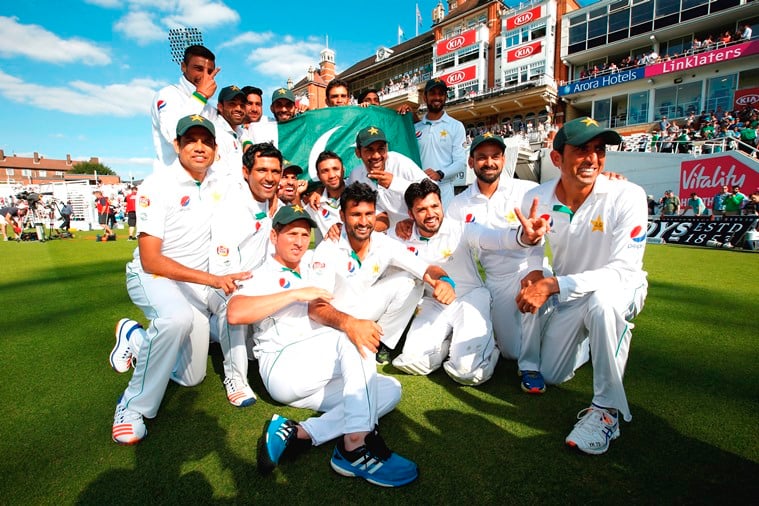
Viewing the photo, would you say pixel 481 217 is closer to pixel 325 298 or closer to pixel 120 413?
pixel 325 298

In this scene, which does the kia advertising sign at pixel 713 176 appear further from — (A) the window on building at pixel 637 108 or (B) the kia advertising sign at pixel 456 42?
(B) the kia advertising sign at pixel 456 42

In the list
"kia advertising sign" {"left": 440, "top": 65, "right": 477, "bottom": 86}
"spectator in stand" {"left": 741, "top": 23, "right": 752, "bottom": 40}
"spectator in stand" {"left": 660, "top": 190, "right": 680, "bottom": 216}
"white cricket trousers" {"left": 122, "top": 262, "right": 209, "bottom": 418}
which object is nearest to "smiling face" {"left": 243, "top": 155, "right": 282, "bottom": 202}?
"white cricket trousers" {"left": 122, "top": 262, "right": 209, "bottom": 418}

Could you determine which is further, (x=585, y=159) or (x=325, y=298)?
(x=585, y=159)

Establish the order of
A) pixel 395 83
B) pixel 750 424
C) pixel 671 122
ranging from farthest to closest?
pixel 395 83, pixel 671 122, pixel 750 424

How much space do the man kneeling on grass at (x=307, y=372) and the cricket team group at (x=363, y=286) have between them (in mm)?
10

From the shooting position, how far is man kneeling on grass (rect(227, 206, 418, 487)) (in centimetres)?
214

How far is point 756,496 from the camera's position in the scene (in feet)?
6.21

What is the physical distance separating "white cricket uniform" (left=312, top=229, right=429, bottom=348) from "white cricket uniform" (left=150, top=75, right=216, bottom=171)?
2260 millimetres

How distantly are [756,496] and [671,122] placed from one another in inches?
1330

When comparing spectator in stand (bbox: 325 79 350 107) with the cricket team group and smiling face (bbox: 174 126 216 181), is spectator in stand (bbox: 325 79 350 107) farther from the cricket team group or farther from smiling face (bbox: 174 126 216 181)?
smiling face (bbox: 174 126 216 181)

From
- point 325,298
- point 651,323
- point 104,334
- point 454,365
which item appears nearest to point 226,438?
point 325,298

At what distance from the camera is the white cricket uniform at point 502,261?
12.4ft

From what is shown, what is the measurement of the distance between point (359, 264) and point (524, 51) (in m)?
41.1

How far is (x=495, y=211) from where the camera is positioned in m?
4.09
